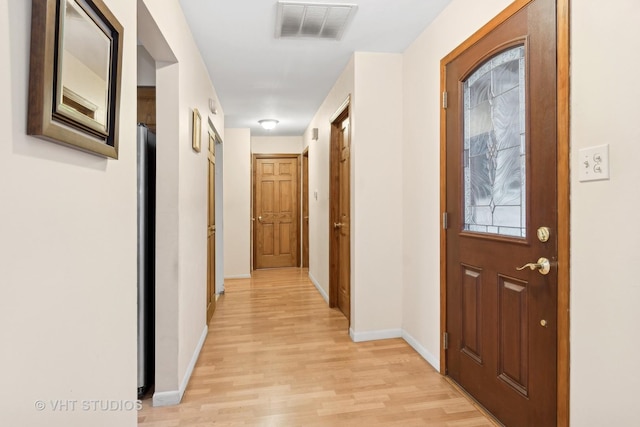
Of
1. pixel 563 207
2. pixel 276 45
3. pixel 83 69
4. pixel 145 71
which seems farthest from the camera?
pixel 276 45

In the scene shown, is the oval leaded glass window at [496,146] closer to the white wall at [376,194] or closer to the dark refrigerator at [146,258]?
the white wall at [376,194]

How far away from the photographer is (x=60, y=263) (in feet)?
2.93

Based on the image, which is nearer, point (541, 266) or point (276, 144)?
point (541, 266)

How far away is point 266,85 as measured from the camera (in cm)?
378

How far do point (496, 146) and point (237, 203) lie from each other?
4.45 m

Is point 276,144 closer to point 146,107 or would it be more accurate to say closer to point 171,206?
point 146,107

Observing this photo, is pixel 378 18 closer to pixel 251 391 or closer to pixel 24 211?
pixel 24 211

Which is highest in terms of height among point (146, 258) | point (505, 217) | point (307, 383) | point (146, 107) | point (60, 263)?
point (146, 107)

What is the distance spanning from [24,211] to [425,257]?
7.97 ft

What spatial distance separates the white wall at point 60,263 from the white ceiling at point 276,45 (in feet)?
4.11

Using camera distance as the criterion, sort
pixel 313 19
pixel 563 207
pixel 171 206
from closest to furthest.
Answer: pixel 563 207 < pixel 171 206 < pixel 313 19

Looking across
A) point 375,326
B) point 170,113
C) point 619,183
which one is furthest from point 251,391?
point 619,183

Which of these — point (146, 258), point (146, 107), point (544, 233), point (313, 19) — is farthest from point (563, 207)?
point (146, 107)

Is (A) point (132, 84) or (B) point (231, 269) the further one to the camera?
(B) point (231, 269)
